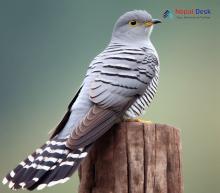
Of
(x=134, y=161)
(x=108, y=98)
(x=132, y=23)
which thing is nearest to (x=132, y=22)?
(x=132, y=23)

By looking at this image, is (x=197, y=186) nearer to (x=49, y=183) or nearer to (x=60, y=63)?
(x=60, y=63)

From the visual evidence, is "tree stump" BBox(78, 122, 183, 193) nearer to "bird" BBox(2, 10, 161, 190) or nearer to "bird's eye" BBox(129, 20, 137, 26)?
"bird" BBox(2, 10, 161, 190)

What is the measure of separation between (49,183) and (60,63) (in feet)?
5.15

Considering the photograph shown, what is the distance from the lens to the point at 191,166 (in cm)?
305

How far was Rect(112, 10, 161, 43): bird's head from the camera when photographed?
229 cm

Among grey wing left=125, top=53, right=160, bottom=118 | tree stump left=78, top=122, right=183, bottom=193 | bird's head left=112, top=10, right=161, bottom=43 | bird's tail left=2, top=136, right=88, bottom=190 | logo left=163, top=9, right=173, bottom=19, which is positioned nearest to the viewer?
bird's tail left=2, top=136, right=88, bottom=190

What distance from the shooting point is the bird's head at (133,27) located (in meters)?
2.29

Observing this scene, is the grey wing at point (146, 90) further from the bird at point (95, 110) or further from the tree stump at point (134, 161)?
the tree stump at point (134, 161)

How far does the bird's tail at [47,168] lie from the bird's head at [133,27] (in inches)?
30.3

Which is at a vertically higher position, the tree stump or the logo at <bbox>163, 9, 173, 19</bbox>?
the logo at <bbox>163, 9, 173, 19</bbox>

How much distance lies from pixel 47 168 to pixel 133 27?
98cm

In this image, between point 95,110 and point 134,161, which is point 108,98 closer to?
point 95,110

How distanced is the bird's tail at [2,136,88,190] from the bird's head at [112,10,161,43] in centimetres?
77

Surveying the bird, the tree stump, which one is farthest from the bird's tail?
the tree stump
